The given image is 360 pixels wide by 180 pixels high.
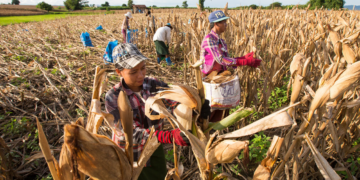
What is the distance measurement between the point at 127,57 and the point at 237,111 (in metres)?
0.93

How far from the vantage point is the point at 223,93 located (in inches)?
75.2

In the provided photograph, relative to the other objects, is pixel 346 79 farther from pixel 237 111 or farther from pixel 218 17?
pixel 218 17

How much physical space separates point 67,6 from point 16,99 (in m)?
61.8

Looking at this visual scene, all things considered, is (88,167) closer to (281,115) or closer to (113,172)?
(113,172)

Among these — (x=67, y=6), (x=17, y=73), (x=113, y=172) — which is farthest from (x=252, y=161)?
(x=67, y=6)

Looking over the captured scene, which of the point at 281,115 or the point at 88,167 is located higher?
the point at 281,115

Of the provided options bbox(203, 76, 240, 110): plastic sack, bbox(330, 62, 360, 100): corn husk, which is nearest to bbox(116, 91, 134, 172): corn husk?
bbox(330, 62, 360, 100): corn husk

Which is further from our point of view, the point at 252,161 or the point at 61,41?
the point at 61,41

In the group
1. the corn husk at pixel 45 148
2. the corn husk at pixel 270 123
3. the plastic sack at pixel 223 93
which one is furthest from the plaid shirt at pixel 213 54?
the corn husk at pixel 45 148

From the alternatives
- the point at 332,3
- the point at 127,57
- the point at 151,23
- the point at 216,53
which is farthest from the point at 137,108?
the point at 332,3

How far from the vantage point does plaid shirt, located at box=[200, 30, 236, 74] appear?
2205 mm

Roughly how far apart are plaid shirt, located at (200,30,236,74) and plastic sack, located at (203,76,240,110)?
34 cm

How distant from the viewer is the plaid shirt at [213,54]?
86.8 inches

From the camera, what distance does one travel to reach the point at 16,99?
10.7 feet
